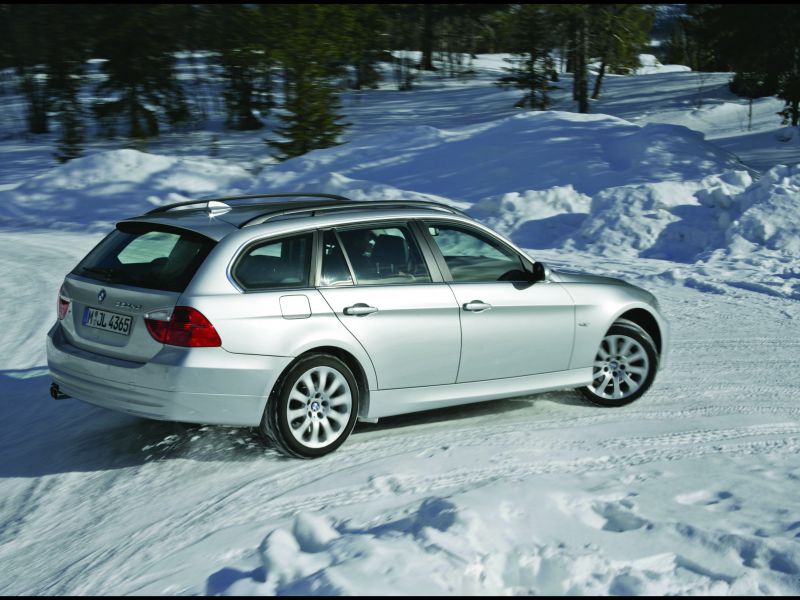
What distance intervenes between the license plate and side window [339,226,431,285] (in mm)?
1387

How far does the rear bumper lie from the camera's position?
5.68 m

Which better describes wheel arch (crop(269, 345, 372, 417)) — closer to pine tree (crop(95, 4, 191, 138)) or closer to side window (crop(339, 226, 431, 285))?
side window (crop(339, 226, 431, 285))

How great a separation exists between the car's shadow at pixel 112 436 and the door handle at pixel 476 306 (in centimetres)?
87

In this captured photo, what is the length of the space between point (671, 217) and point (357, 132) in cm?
1973

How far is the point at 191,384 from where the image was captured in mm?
5688

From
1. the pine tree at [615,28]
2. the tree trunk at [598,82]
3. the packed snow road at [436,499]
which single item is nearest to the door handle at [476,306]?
the packed snow road at [436,499]

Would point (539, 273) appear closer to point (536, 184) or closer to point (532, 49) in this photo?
point (536, 184)

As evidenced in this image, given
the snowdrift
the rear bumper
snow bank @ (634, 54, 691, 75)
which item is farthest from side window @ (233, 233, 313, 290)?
snow bank @ (634, 54, 691, 75)

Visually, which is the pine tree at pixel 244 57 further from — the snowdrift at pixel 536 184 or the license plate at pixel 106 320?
the license plate at pixel 106 320

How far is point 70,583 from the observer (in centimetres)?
461

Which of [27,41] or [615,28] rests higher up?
[615,28]

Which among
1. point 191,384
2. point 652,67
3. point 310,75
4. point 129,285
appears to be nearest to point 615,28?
point 310,75

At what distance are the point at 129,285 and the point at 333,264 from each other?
3.95ft

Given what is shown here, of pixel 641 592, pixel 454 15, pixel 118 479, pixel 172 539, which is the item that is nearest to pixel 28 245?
pixel 118 479
